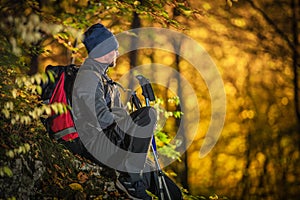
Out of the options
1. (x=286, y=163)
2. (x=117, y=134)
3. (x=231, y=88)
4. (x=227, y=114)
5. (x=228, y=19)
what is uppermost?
(x=117, y=134)

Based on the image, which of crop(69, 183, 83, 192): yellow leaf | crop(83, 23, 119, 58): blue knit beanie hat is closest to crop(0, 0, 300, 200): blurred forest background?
crop(83, 23, 119, 58): blue knit beanie hat

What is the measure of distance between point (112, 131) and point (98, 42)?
997 mm

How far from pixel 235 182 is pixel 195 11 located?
7.70 metres

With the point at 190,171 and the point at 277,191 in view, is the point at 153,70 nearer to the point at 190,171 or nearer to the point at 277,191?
the point at 190,171

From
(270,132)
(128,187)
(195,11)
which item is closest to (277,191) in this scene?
(270,132)

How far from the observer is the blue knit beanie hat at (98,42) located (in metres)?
4.45

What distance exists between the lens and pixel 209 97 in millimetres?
12414

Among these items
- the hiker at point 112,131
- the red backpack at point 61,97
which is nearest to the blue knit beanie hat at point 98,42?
→ the hiker at point 112,131

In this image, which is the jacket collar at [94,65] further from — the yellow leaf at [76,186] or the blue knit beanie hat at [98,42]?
the yellow leaf at [76,186]

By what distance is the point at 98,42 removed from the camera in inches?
175

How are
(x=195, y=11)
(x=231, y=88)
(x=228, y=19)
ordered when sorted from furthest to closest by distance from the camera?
(x=231, y=88) < (x=228, y=19) < (x=195, y=11)

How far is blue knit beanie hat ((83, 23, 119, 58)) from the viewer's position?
14.6 ft

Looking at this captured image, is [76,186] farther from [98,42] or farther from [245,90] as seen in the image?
[245,90]

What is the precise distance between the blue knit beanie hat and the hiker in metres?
0.20
